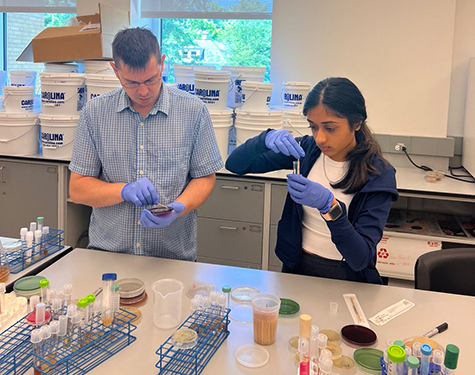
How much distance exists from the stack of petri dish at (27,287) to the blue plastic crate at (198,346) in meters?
0.50

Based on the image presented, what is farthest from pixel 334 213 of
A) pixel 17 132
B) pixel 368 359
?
pixel 17 132

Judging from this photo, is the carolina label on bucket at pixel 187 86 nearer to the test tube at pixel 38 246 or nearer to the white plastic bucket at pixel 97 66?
the white plastic bucket at pixel 97 66

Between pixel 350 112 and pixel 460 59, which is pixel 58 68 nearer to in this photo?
pixel 350 112

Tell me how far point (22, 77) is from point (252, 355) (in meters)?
3.00

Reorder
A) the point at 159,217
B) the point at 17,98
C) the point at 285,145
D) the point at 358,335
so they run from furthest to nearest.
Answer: the point at 17,98 → the point at 285,145 → the point at 159,217 → the point at 358,335

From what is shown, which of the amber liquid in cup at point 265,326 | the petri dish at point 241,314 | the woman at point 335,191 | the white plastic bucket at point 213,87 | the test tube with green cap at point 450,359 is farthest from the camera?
the white plastic bucket at point 213,87

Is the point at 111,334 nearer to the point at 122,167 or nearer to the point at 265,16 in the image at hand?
the point at 122,167

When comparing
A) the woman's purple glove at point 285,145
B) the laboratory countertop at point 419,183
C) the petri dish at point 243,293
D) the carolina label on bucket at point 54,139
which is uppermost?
the woman's purple glove at point 285,145

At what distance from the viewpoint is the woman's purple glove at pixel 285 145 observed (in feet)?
5.52

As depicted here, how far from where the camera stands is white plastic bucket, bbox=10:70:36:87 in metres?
3.38

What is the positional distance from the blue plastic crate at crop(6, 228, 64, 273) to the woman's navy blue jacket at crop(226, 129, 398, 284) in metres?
0.74

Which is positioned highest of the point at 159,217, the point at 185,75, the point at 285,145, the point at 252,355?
the point at 185,75

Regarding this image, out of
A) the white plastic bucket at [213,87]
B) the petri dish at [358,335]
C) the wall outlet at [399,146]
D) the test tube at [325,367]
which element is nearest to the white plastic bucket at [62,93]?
the white plastic bucket at [213,87]

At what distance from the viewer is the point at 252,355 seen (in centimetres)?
117
